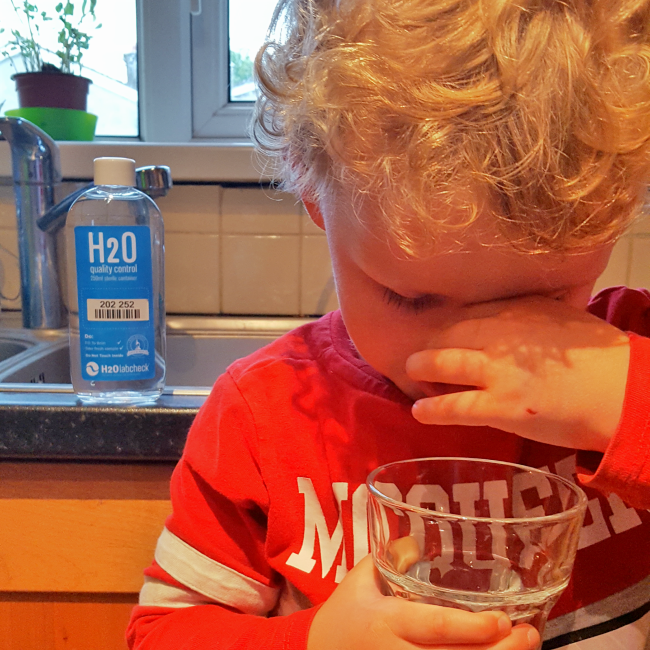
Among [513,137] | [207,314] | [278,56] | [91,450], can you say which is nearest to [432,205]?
[513,137]

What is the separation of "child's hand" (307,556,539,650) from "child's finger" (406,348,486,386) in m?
0.14

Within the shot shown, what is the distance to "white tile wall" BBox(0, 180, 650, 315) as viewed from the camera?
3.65 feet

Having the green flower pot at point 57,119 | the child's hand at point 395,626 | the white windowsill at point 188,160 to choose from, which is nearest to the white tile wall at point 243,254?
the white windowsill at point 188,160

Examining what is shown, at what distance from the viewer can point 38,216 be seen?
3.23 feet

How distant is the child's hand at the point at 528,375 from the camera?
0.41 m

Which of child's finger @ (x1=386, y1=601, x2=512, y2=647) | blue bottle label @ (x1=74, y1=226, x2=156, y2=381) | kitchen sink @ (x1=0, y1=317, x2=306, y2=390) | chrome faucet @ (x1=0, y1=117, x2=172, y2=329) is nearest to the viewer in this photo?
child's finger @ (x1=386, y1=601, x2=512, y2=647)

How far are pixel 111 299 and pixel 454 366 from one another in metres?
0.40

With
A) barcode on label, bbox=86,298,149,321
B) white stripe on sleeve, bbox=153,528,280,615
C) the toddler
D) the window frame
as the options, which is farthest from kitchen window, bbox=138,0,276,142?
white stripe on sleeve, bbox=153,528,280,615

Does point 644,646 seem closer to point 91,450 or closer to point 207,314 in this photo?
point 91,450

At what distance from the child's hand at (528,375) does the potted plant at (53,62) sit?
41.2 inches

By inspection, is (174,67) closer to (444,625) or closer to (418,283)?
(418,283)

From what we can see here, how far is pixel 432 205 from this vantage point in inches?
14.3

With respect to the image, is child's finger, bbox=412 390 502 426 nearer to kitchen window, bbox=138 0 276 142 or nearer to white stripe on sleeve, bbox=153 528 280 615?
white stripe on sleeve, bbox=153 528 280 615

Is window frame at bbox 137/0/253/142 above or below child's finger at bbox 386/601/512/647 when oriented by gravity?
above
